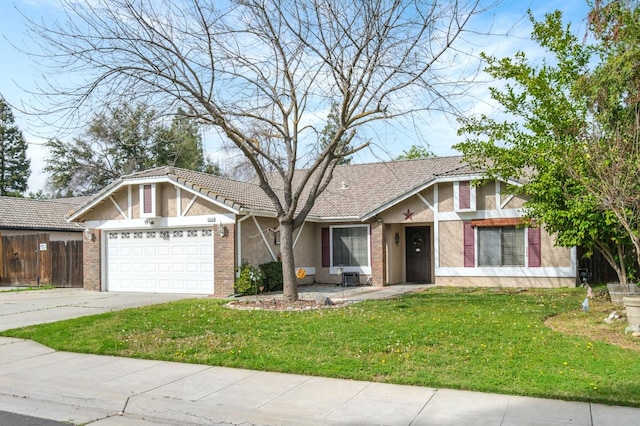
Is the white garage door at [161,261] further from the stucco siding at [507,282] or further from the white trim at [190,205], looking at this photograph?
the stucco siding at [507,282]

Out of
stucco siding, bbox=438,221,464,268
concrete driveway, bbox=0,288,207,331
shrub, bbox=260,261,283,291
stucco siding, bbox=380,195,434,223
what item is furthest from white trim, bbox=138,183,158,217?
stucco siding, bbox=438,221,464,268

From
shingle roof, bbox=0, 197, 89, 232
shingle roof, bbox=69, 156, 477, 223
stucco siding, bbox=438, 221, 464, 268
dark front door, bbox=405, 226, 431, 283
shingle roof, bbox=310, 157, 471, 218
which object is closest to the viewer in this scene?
shingle roof, bbox=69, 156, 477, 223

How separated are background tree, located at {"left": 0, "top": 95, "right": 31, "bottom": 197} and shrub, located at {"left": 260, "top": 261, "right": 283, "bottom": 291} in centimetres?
4583

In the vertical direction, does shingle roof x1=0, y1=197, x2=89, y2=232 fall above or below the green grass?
above

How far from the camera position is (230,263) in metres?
17.5

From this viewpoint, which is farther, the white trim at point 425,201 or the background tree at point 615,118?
the white trim at point 425,201

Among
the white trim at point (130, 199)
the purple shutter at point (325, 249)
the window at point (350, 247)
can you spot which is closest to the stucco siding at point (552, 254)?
the window at point (350, 247)

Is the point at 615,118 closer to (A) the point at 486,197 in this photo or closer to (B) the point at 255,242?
(A) the point at 486,197

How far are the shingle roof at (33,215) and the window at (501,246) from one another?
61.2 feet

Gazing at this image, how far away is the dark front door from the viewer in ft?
70.8

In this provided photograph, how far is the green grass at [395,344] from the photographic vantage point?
7004mm

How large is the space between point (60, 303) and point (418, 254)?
41.1ft

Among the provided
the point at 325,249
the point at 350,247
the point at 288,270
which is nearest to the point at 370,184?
the point at 350,247

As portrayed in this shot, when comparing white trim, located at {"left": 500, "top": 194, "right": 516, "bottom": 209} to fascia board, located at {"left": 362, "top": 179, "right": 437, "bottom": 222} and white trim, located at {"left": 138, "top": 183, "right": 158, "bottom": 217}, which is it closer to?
fascia board, located at {"left": 362, "top": 179, "right": 437, "bottom": 222}
